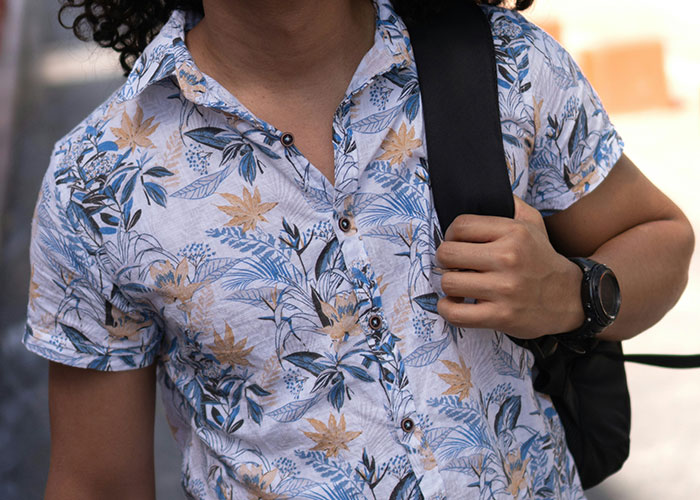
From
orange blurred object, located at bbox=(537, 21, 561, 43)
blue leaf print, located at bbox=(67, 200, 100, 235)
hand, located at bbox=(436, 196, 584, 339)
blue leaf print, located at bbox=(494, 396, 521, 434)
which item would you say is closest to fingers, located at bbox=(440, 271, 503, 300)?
hand, located at bbox=(436, 196, 584, 339)

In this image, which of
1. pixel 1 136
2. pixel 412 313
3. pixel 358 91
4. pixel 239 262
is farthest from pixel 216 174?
pixel 1 136

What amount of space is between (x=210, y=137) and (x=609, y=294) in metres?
0.73

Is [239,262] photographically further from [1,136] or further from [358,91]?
[1,136]

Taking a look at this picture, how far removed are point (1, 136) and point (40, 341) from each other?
21.1 feet

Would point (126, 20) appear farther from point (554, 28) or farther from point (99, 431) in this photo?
point (554, 28)

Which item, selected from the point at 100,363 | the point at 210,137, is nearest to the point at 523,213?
the point at 210,137

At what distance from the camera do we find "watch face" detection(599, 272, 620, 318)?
5.09ft

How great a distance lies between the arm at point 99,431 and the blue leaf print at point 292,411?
0.99 ft

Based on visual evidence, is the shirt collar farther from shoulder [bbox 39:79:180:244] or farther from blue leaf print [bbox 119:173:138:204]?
blue leaf print [bbox 119:173:138:204]

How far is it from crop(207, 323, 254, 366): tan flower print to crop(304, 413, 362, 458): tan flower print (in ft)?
0.49

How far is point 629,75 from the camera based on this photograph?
7.98 m

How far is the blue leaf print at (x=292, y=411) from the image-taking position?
4.90 feet

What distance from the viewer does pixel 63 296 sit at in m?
1.55

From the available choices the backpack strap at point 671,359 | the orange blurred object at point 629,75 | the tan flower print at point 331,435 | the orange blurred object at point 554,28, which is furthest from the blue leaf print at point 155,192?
the orange blurred object at point 554,28
